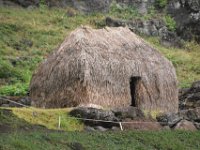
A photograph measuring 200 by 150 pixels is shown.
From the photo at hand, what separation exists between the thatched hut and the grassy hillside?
27.2ft

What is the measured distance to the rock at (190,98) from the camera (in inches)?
1139

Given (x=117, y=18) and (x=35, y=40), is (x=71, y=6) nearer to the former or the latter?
(x=117, y=18)

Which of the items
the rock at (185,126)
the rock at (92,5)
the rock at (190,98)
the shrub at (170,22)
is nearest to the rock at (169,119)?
the rock at (185,126)

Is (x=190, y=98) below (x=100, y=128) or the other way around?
the other way around

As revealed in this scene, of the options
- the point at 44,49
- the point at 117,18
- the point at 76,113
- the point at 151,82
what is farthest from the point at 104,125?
the point at 117,18

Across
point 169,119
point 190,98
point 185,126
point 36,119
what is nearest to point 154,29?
point 190,98

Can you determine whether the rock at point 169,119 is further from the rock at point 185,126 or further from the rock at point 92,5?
the rock at point 92,5

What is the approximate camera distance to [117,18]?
51.4 meters

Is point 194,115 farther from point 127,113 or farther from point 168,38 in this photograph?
point 168,38

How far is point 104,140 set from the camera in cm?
1836

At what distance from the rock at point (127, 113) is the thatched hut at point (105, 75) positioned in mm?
1571

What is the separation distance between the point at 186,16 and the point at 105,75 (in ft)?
104

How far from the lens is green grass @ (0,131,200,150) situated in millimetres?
16016

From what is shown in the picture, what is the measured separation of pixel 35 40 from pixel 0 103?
20656 millimetres
